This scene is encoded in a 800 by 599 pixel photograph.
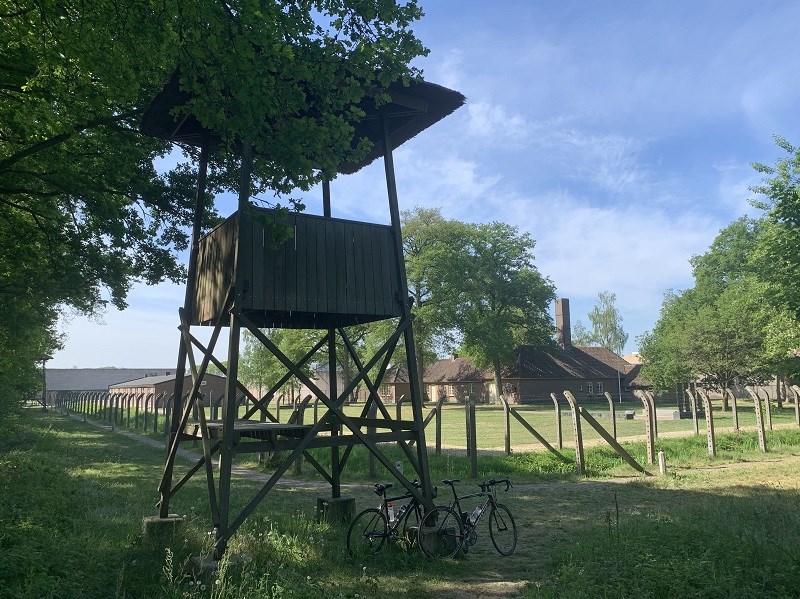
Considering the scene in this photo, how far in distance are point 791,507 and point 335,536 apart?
764 cm

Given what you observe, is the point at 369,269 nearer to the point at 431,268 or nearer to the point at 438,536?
the point at 438,536

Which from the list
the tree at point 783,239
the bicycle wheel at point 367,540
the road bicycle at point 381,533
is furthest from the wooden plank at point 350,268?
the tree at point 783,239

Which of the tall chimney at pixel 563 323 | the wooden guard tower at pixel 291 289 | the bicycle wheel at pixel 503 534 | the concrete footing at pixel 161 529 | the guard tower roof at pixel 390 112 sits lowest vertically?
the bicycle wheel at pixel 503 534

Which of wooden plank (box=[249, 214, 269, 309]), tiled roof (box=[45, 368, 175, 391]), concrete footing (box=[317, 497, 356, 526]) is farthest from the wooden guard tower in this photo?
tiled roof (box=[45, 368, 175, 391])

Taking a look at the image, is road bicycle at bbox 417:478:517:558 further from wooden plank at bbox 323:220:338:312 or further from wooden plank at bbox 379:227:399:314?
wooden plank at bbox 323:220:338:312

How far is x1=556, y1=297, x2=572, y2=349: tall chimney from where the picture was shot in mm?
75875

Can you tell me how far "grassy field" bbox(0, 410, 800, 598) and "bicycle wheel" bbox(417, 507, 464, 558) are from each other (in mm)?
220

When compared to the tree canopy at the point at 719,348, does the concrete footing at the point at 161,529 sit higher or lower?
lower

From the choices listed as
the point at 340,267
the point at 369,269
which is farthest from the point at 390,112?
the point at 340,267

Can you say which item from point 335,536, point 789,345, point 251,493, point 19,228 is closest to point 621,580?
Result: point 335,536

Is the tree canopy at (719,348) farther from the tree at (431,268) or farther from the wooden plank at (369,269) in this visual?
the wooden plank at (369,269)

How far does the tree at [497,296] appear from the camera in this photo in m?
59.6

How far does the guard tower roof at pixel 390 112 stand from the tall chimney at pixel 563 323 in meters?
68.5

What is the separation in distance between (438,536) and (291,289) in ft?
13.0
